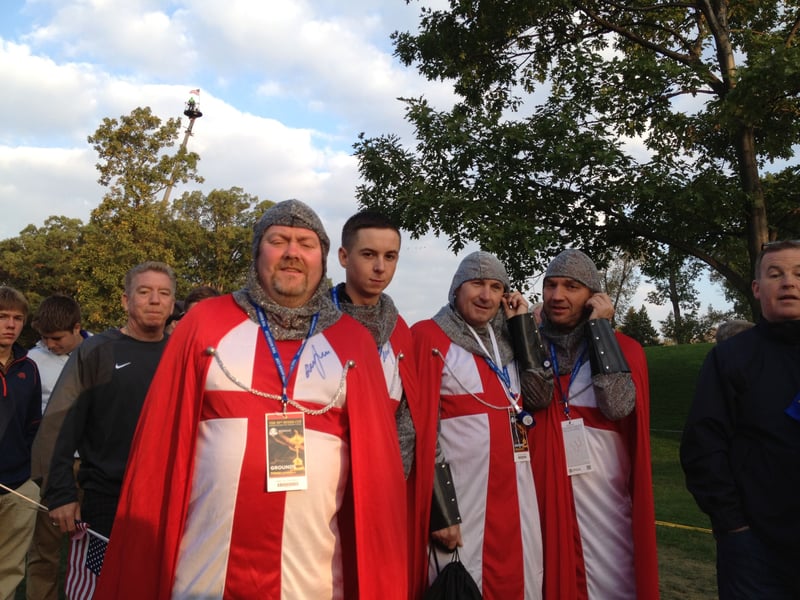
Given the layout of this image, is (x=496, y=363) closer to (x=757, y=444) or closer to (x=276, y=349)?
(x=757, y=444)

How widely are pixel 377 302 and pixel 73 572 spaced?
221 centimetres

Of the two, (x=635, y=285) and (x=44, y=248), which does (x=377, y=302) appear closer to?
(x=44, y=248)

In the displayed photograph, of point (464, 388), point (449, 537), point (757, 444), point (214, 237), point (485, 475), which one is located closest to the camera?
point (757, 444)

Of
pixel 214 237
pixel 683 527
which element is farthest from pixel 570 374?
pixel 214 237

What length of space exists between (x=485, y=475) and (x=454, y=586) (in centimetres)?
57

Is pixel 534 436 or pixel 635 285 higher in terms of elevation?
pixel 635 285

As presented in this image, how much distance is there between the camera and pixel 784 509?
9.18ft

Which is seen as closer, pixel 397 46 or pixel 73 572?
pixel 73 572

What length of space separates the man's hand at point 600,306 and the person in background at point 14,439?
4.01 meters

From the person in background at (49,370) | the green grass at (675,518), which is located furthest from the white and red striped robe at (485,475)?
the person in background at (49,370)

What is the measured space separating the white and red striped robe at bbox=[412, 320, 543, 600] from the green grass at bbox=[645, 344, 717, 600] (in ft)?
9.57

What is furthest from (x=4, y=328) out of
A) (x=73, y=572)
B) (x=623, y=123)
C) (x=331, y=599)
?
(x=623, y=123)

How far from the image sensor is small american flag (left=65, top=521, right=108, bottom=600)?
133 inches

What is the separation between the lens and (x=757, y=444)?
2945 mm
